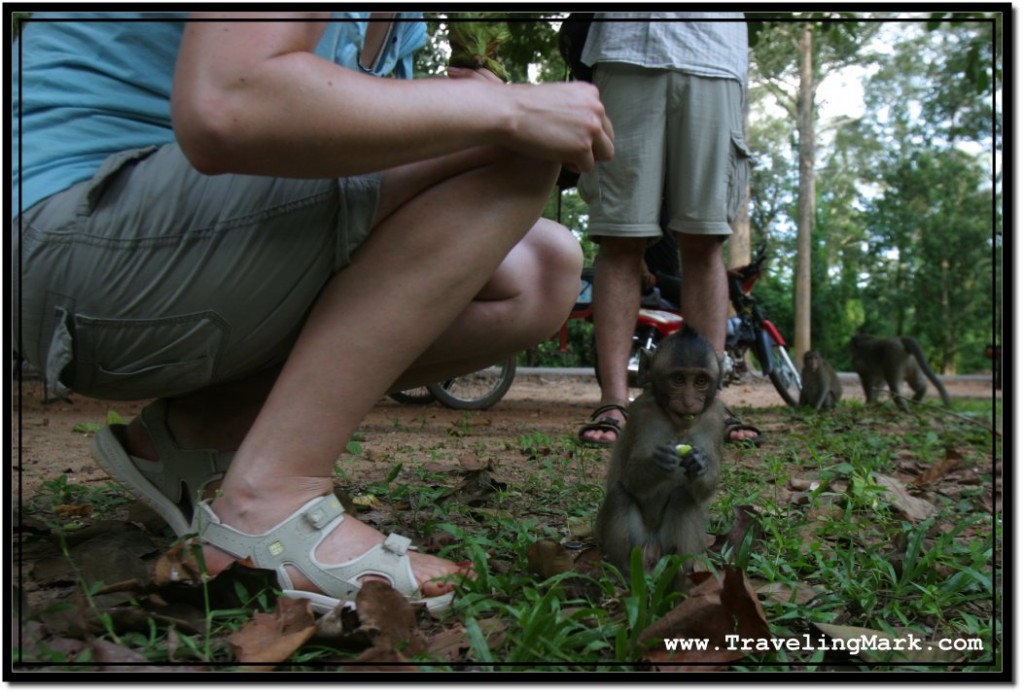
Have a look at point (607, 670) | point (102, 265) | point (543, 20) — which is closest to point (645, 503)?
point (607, 670)

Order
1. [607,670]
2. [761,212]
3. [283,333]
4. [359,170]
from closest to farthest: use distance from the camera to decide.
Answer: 1. [607,670]
2. [359,170]
3. [283,333]
4. [761,212]

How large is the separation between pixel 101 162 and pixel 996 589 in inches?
79.2

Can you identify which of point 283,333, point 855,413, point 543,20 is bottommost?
point 855,413

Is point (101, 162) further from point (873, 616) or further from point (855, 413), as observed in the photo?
point (855, 413)

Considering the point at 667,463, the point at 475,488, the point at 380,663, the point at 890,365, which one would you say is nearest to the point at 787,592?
the point at 667,463

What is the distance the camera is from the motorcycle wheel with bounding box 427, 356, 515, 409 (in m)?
A: 6.39

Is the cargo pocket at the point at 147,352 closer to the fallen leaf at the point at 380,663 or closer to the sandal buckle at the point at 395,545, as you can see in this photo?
the sandal buckle at the point at 395,545

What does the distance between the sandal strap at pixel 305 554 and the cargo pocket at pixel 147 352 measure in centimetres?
34

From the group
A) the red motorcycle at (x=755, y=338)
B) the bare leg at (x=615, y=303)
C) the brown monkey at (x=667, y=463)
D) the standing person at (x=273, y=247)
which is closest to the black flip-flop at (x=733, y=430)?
the bare leg at (x=615, y=303)

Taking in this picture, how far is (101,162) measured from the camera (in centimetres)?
188

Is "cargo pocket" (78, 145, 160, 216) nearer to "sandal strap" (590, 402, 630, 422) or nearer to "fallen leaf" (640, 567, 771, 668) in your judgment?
"fallen leaf" (640, 567, 771, 668)

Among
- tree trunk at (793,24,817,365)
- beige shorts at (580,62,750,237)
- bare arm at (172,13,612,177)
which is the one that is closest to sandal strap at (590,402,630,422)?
beige shorts at (580,62,750,237)

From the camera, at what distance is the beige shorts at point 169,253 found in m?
1.80

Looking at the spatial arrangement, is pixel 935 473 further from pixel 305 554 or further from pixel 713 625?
pixel 305 554
